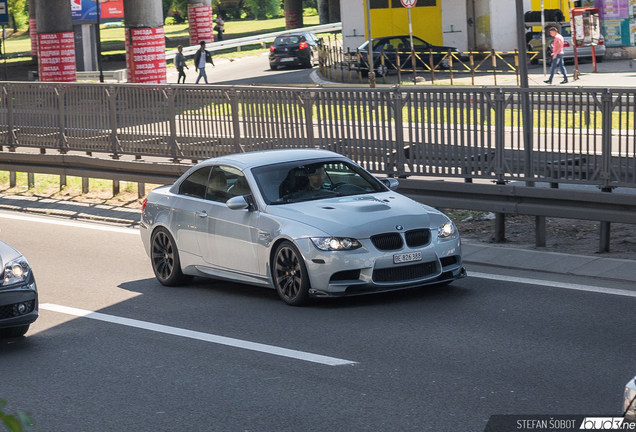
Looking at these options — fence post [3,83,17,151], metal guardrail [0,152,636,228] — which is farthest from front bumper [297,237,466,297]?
fence post [3,83,17,151]

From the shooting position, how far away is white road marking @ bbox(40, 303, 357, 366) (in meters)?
7.46

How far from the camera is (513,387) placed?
6.44 metres

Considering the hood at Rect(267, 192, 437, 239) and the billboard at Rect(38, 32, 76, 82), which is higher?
the billboard at Rect(38, 32, 76, 82)

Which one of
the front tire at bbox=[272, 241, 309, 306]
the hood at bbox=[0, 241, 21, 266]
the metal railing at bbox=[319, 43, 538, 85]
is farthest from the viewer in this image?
the metal railing at bbox=[319, 43, 538, 85]

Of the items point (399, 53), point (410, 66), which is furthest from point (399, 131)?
point (410, 66)

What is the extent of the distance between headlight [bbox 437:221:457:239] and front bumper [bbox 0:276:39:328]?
12.0ft

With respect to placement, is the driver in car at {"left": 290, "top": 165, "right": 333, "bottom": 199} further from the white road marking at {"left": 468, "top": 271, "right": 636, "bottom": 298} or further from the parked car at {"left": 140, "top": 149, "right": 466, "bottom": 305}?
the white road marking at {"left": 468, "top": 271, "right": 636, "bottom": 298}

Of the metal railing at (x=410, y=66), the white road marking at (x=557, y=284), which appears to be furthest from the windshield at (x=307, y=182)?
the metal railing at (x=410, y=66)

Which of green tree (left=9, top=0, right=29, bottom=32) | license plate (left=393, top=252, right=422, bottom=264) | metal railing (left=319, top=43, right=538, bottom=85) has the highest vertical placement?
green tree (left=9, top=0, right=29, bottom=32)

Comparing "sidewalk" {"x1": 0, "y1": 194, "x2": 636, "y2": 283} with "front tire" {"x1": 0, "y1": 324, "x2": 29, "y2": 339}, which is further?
"sidewalk" {"x1": 0, "y1": 194, "x2": 636, "y2": 283}

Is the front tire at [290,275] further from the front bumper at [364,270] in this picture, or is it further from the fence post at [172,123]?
the fence post at [172,123]

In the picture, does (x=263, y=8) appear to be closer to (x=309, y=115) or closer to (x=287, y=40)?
(x=287, y=40)

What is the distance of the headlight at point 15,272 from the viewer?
8.08m

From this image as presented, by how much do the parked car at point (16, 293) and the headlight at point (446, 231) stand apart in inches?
144
